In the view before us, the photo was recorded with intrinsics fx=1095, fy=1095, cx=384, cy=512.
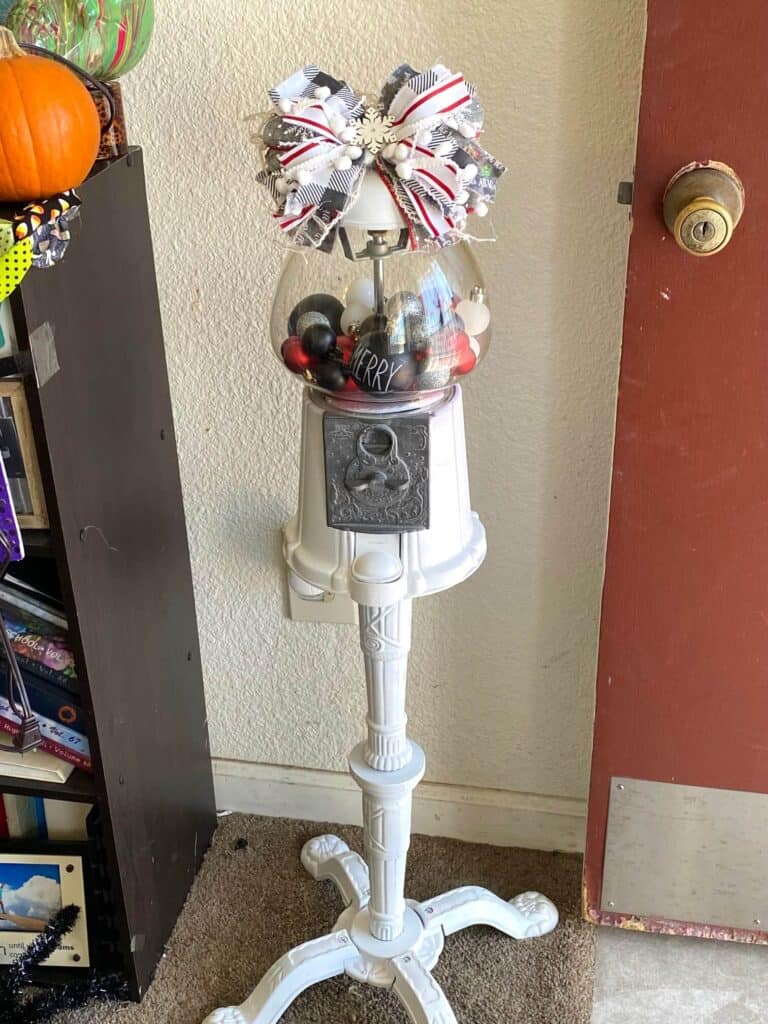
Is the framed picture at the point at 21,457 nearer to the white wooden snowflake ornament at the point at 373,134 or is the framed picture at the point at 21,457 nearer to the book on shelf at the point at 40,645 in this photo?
the book on shelf at the point at 40,645

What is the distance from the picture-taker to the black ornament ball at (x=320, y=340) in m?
1.08

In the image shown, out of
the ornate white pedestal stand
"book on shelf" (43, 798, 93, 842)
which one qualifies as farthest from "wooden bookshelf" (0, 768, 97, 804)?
the ornate white pedestal stand

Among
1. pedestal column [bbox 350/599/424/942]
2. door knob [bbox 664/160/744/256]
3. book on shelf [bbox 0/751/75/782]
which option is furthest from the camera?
book on shelf [bbox 0/751/75/782]

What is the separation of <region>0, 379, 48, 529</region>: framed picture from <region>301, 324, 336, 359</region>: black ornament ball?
289 mm

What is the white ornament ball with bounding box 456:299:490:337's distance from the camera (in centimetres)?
112

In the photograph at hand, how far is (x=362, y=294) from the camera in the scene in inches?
42.5

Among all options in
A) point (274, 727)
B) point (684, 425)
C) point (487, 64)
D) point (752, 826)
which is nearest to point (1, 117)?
point (487, 64)

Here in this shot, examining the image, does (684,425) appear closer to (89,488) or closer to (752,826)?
(752,826)

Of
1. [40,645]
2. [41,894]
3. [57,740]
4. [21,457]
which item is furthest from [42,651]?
[41,894]

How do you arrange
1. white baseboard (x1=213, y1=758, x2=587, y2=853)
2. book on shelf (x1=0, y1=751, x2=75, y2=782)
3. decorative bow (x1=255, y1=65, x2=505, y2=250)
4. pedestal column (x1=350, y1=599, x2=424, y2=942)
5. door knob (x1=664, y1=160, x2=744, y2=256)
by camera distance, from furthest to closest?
white baseboard (x1=213, y1=758, x2=587, y2=853) → book on shelf (x1=0, y1=751, x2=75, y2=782) → pedestal column (x1=350, y1=599, x2=424, y2=942) → door knob (x1=664, y1=160, x2=744, y2=256) → decorative bow (x1=255, y1=65, x2=505, y2=250)

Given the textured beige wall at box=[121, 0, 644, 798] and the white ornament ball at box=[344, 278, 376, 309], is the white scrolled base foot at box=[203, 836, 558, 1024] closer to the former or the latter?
the textured beige wall at box=[121, 0, 644, 798]

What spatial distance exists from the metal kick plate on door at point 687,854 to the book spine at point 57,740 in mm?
685

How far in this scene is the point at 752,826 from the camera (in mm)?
1435

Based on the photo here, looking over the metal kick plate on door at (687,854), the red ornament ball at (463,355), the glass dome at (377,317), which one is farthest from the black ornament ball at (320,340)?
the metal kick plate on door at (687,854)
